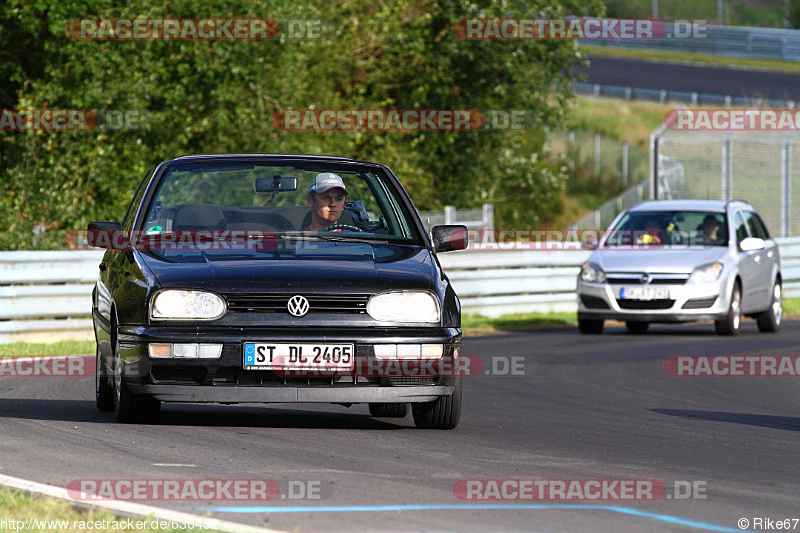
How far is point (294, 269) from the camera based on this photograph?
7.93 meters

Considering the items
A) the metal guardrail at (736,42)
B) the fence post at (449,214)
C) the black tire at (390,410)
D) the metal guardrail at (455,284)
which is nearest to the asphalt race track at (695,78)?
the metal guardrail at (736,42)

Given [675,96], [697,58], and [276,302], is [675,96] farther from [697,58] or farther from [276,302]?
[276,302]

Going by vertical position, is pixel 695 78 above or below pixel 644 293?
above

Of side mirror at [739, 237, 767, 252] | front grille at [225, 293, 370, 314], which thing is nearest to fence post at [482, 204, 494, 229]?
side mirror at [739, 237, 767, 252]

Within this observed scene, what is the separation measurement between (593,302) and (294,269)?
10537mm

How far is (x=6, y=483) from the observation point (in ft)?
20.5

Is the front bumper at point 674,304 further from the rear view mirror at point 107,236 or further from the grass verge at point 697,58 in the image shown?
the grass verge at point 697,58

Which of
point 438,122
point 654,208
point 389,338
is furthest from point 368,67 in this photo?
point 389,338

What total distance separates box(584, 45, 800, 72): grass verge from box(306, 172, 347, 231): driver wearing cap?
51.7 metres

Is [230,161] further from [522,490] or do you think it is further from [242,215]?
[522,490]

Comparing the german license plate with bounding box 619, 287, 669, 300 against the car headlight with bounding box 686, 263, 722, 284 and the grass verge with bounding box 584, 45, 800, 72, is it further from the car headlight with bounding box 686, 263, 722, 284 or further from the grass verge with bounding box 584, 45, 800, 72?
the grass verge with bounding box 584, 45, 800, 72

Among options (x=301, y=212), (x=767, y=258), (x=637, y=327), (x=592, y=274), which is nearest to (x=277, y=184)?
(x=301, y=212)

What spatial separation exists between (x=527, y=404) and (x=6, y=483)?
16.5 ft

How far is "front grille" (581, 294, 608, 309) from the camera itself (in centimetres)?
1791
